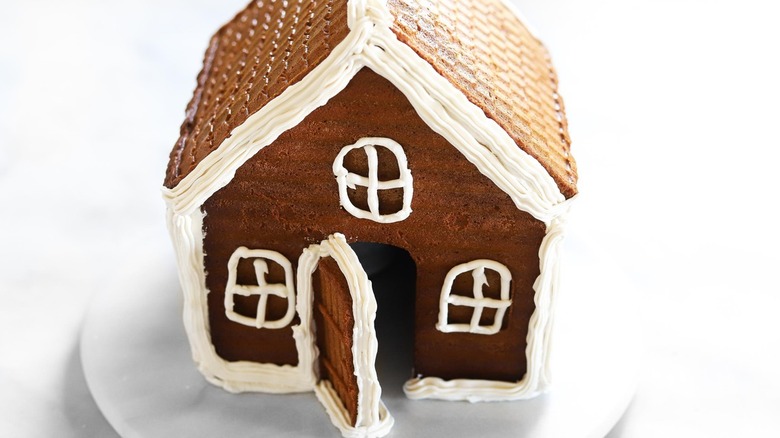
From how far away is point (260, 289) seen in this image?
3.16 metres

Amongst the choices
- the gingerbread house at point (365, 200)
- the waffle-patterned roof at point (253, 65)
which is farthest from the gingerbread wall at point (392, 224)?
the waffle-patterned roof at point (253, 65)

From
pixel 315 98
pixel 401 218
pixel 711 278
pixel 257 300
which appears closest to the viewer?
pixel 315 98

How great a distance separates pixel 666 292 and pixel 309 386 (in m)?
1.33

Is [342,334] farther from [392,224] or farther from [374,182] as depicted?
[374,182]

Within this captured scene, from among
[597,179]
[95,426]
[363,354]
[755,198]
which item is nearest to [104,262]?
[95,426]

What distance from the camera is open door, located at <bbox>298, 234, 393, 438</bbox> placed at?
9.78 ft

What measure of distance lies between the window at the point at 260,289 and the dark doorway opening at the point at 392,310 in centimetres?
36

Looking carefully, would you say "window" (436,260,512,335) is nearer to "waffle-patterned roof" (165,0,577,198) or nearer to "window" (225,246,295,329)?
"waffle-patterned roof" (165,0,577,198)

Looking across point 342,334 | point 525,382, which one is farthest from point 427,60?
point 525,382

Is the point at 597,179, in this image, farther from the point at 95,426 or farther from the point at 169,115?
the point at 95,426

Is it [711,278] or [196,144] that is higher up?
[196,144]

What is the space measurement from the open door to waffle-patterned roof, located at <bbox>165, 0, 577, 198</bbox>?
42 centimetres

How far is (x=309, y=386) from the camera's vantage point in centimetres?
329

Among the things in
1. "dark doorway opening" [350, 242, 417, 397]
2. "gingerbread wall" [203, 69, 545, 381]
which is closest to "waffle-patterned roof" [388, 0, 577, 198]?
"gingerbread wall" [203, 69, 545, 381]
